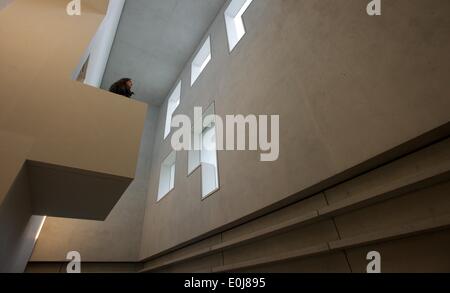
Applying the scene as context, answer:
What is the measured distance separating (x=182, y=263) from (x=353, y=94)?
416 centimetres

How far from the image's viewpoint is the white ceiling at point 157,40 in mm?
6199

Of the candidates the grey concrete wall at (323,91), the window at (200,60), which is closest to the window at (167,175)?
the grey concrete wall at (323,91)

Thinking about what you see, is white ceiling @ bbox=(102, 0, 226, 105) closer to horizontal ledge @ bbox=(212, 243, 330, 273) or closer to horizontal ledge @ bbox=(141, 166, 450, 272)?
horizontal ledge @ bbox=(141, 166, 450, 272)

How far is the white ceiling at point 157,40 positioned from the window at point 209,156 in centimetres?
338

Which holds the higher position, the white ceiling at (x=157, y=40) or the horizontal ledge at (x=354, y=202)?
the white ceiling at (x=157, y=40)

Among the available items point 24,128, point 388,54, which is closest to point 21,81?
point 24,128

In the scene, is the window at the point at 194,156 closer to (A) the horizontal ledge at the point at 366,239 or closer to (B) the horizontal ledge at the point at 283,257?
(B) the horizontal ledge at the point at 283,257

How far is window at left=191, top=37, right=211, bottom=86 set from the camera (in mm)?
6402

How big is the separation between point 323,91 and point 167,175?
17.4ft

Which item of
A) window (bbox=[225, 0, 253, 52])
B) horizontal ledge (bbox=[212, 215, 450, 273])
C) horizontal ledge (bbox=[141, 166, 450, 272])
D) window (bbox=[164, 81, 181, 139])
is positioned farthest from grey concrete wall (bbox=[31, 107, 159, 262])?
window (bbox=[225, 0, 253, 52])

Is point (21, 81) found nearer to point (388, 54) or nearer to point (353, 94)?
point (353, 94)

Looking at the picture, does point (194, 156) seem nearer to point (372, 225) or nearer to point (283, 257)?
point (283, 257)

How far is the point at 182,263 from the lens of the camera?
14.3ft

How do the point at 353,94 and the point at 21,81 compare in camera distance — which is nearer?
the point at 21,81
